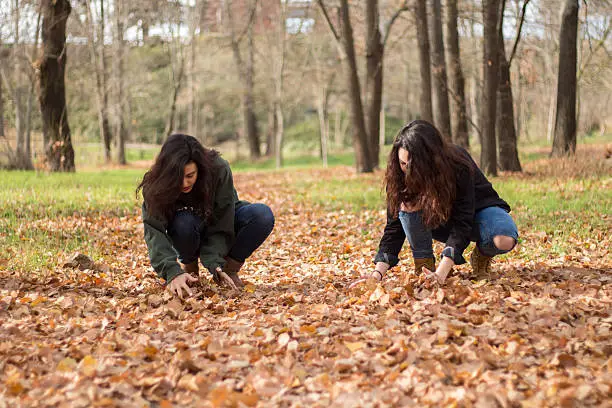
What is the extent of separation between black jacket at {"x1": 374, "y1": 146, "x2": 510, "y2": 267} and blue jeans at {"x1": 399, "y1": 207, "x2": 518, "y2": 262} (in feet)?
0.24

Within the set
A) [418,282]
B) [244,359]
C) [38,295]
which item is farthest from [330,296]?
[38,295]

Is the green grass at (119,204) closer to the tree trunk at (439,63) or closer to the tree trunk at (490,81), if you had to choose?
the tree trunk at (490,81)

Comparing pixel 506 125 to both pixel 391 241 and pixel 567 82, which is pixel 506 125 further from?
pixel 391 241

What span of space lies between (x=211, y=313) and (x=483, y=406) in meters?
2.02

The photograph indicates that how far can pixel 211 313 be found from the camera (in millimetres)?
4043

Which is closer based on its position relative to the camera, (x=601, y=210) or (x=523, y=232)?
(x=523, y=232)

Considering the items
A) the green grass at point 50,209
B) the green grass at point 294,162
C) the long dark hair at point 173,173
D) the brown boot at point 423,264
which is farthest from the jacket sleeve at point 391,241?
the green grass at point 294,162

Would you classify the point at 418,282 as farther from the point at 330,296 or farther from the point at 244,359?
the point at 244,359

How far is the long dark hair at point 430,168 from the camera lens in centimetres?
404

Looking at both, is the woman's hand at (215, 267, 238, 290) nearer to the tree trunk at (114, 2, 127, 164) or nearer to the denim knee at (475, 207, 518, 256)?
the denim knee at (475, 207, 518, 256)

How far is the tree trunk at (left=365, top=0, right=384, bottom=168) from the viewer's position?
1517 cm

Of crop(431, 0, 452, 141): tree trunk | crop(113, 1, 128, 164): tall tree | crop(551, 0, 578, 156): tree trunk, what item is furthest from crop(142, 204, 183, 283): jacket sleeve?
crop(113, 1, 128, 164): tall tree

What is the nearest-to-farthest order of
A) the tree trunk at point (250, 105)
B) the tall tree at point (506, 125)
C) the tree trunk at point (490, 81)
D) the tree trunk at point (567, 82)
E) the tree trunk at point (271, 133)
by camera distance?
the tree trunk at point (490, 81) < the tall tree at point (506, 125) < the tree trunk at point (567, 82) < the tree trunk at point (250, 105) < the tree trunk at point (271, 133)

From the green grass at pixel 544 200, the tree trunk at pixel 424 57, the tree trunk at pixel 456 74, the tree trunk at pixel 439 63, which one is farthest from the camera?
the tree trunk at pixel 456 74
